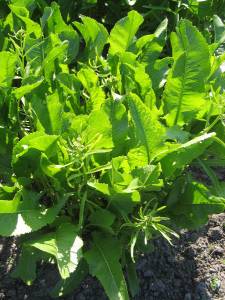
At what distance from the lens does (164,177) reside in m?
1.84

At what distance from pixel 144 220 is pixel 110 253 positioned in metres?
0.25

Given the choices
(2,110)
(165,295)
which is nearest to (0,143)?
(2,110)

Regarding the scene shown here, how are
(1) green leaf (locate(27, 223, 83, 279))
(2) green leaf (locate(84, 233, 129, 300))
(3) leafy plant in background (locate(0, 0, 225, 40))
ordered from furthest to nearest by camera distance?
(3) leafy plant in background (locate(0, 0, 225, 40)) → (2) green leaf (locate(84, 233, 129, 300)) → (1) green leaf (locate(27, 223, 83, 279))

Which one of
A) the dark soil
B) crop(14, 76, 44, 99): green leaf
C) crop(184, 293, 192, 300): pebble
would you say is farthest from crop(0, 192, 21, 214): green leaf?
crop(184, 293, 192, 300): pebble

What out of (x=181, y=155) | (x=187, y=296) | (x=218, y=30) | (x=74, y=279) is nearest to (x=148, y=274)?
(x=187, y=296)

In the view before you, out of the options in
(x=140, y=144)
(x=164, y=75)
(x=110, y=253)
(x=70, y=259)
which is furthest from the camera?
(x=164, y=75)

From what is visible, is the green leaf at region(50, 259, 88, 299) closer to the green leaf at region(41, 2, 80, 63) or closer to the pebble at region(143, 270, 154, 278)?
the pebble at region(143, 270, 154, 278)

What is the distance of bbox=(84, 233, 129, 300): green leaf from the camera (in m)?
1.70

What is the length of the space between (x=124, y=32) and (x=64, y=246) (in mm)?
916

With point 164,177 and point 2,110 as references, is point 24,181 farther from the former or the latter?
point 164,177

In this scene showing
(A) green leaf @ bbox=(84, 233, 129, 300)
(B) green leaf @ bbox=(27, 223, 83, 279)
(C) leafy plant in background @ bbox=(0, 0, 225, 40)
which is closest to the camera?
(B) green leaf @ bbox=(27, 223, 83, 279)

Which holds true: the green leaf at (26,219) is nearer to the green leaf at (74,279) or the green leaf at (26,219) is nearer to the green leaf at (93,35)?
the green leaf at (74,279)

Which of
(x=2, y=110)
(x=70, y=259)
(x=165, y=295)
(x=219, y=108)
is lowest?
(x=165, y=295)

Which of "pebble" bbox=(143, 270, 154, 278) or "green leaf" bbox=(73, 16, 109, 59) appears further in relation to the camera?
"pebble" bbox=(143, 270, 154, 278)
